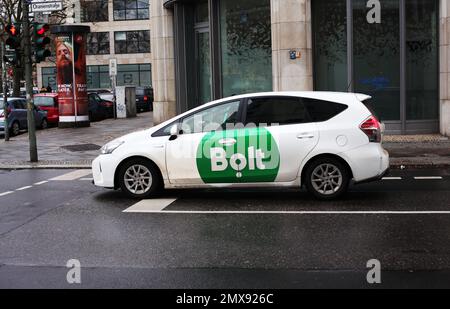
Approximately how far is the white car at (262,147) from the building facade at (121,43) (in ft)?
192

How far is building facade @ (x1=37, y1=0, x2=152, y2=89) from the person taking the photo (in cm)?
6756

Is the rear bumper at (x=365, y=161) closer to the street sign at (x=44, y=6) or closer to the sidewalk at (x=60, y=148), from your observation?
the sidewalk at (x=60, y=148)

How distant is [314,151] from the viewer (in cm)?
897

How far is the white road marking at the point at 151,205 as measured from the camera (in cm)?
884

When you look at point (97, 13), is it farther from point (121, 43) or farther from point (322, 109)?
point (322, 109)

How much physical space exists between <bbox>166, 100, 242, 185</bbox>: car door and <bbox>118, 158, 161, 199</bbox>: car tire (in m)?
0.27

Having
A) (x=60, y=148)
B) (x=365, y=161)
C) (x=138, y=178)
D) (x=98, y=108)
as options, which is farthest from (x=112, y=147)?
(x=98, y=108)

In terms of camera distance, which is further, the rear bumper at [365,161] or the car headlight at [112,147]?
the car headlight at [112,147]

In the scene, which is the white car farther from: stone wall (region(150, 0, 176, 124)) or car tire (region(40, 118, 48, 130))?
car tire (region(40, 118, 48, 130))

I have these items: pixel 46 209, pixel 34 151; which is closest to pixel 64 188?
pixel 46 209

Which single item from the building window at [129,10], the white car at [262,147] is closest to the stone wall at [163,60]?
the white car at [262,147]

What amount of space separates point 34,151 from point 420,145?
9300 mm

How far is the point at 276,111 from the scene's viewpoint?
927cm
